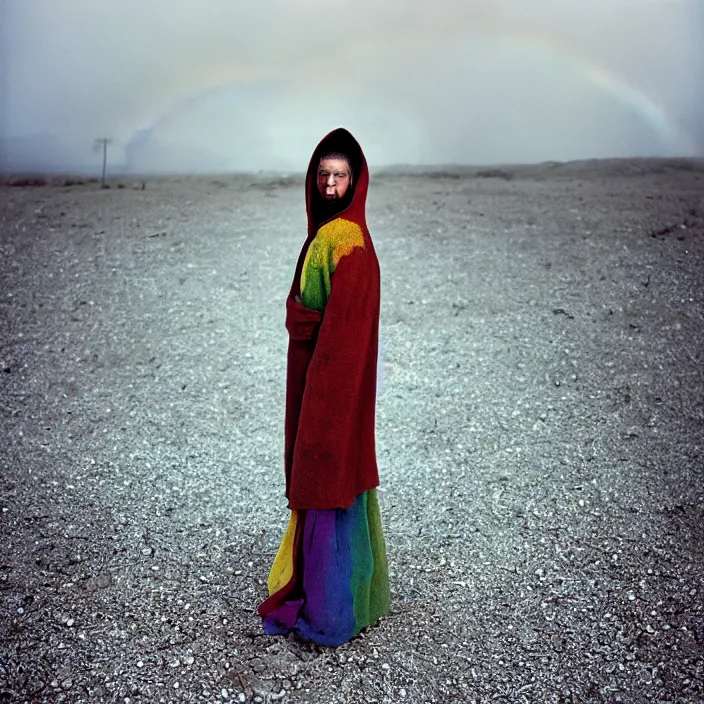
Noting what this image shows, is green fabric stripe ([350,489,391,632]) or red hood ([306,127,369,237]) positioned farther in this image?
green fabric stripe ([350,489,391,632])

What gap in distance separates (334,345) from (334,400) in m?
0.21

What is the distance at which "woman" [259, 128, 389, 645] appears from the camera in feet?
8.63

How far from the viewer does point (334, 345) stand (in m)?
2.63

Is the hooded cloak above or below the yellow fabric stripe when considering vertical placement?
above

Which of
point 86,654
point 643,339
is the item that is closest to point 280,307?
point 643,339

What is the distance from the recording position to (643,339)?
6555 millimetres

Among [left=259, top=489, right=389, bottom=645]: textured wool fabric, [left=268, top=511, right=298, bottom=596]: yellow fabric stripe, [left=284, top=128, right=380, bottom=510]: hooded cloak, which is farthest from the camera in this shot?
[left=268, top=511, right=298, bottom=596]: yellow fabric stripe

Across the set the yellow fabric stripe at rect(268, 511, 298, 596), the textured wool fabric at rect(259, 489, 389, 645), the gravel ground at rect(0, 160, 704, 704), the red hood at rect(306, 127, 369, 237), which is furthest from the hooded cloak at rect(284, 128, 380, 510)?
the gravel ground at rect(0, 160, 704, 704)

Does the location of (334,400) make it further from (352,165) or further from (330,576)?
(352,165)

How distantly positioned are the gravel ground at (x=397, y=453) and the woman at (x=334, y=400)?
1.34 feet

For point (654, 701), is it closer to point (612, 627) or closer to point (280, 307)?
point (612, 627)

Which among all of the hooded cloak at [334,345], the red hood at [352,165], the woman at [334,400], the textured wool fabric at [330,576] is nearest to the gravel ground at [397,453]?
the textured wool fabric at [330,576]

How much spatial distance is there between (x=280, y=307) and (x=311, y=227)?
4399 millimetres

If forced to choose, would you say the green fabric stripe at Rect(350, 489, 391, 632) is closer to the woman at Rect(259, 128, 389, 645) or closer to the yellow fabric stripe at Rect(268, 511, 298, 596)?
the woman at Rect(259, 128, 389, 645)
